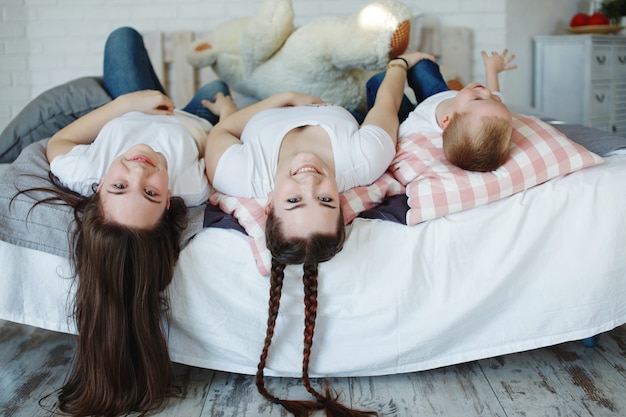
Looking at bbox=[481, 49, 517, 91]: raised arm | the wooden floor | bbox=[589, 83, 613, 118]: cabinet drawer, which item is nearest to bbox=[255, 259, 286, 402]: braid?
the wooden floor

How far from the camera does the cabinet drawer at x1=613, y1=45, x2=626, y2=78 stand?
3832 mm

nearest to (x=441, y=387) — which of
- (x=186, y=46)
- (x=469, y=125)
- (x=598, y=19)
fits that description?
(x=469, y=125)

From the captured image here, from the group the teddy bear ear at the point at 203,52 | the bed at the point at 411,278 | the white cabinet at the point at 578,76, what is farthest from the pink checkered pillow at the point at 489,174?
the white cabinet at the point at 578,76

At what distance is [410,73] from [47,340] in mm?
1278

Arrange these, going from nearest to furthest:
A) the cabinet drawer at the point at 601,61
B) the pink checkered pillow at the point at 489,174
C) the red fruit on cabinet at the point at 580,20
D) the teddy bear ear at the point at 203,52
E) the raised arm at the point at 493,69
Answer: the pink checkered pillow at the point at 489,174 → the raised arm at the point at 493,69 → the teddy bear ear at the point at 203,52 → the cabinet drawer at the point at 601,61 → the red fruit on cabinet at the point at 580,20

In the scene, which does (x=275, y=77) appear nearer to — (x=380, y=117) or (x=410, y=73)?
(x=410, y=73)

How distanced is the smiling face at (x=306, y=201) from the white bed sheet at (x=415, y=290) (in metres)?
0.11

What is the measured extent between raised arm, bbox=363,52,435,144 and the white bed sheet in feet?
1.12

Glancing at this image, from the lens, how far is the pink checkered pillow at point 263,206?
1469mm

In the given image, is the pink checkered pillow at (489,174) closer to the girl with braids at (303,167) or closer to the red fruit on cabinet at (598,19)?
the girl with braids at (303,167)

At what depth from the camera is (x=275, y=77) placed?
Result: 250 centimetres

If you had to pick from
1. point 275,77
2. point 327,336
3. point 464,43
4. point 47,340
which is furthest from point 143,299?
point 464,43

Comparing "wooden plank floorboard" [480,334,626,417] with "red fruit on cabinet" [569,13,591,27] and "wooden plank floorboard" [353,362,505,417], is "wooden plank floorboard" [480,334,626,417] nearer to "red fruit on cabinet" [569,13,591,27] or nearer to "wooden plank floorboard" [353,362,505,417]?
"wooden plank floorboard" [353,362,505,417]

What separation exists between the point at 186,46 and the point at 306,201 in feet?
7.22
